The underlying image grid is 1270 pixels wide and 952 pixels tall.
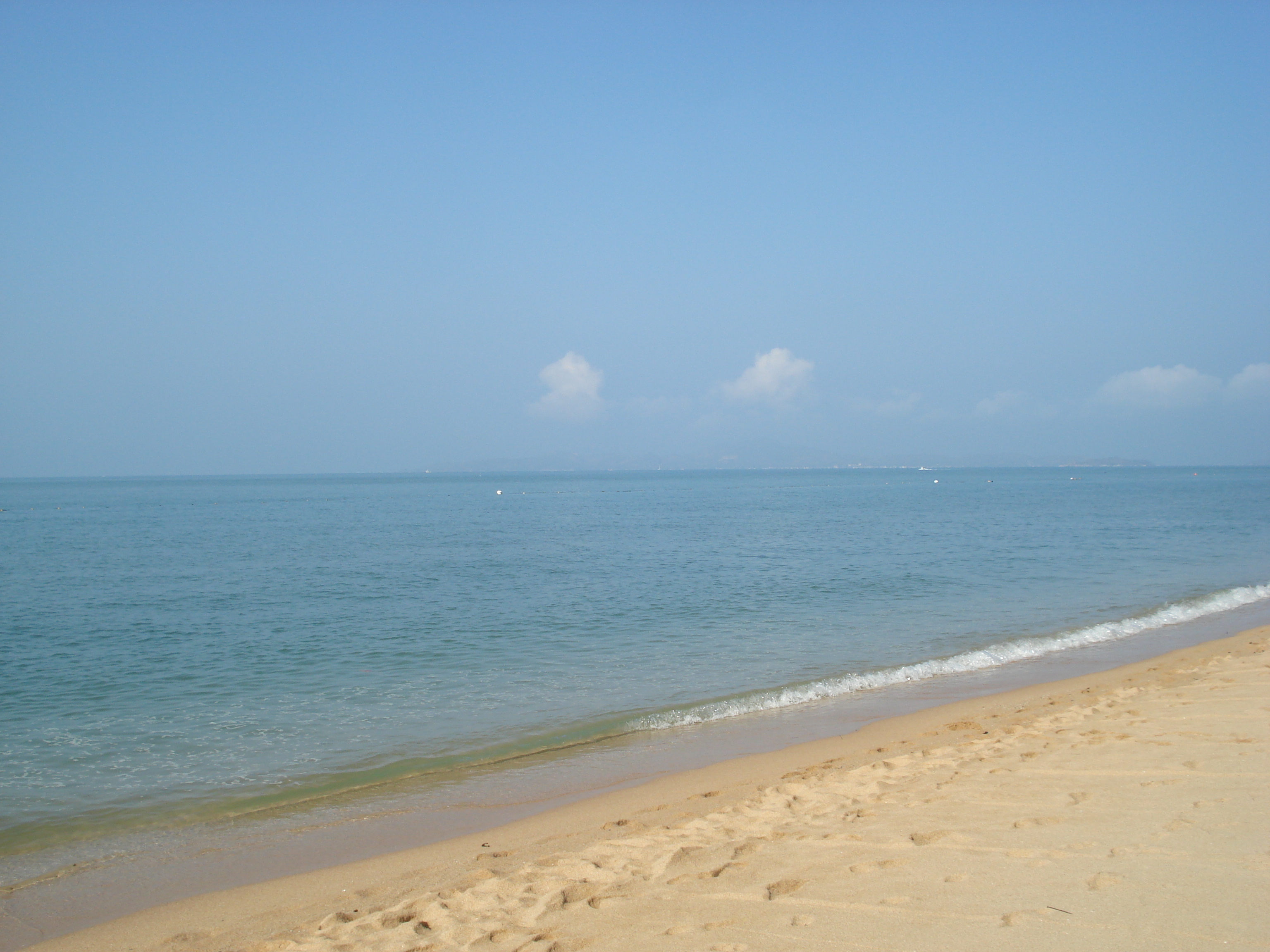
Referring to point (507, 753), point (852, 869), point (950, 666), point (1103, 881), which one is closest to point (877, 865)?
point (852, 869)

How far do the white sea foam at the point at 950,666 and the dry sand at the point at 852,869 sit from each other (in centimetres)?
277

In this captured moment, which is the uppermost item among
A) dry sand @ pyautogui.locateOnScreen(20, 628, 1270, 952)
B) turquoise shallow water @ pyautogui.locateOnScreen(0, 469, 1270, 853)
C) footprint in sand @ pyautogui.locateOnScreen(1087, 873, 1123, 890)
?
footprint in sand @ pyautogui.locateOnScreen(1087, 873, 1123, 890)

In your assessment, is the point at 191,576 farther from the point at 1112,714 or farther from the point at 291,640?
the point at 1112,714

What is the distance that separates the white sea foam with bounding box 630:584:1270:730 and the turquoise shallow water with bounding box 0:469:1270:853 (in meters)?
0.08

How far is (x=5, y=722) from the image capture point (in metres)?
12.2

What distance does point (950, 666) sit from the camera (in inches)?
592

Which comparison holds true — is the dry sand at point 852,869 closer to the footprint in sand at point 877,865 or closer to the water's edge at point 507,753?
the footprint in sand at point 877,865

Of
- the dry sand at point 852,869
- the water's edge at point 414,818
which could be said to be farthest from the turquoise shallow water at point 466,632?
the dry sand at point 852,869

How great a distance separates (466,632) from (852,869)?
13847 mm

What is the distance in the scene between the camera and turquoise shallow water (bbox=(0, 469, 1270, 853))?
34.4 feet

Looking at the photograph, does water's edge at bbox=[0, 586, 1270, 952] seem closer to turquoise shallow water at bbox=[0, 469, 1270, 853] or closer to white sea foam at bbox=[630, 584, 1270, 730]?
white sea foam at bbox=[630, 584, 1270, 730]

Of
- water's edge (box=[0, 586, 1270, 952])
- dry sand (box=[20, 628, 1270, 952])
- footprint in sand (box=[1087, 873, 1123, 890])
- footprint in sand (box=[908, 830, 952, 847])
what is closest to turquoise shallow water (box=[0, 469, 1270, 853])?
water's edge (box=[0, 586, 1270, 952])

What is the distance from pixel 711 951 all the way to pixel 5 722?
12411 millimetres

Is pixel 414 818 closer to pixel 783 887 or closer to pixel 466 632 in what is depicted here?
pixel 783 887
